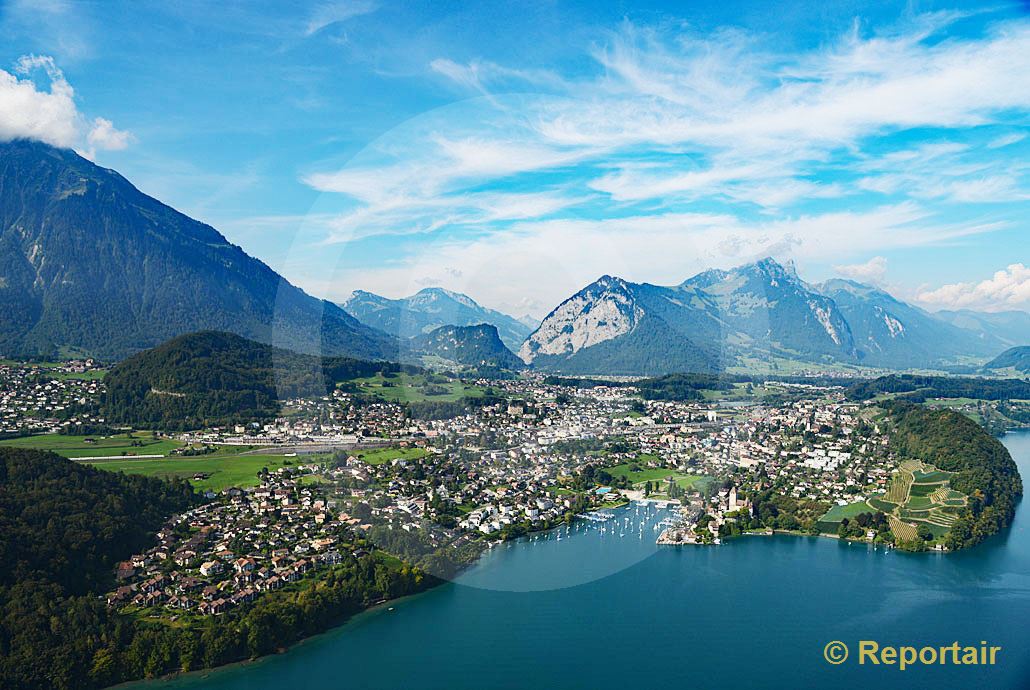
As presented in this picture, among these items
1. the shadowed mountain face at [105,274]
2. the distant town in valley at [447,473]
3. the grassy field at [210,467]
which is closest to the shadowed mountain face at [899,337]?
the distant town in valley at [447,473]

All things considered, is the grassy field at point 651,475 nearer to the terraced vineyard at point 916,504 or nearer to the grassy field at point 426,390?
the terraced vineyard at point 916,504

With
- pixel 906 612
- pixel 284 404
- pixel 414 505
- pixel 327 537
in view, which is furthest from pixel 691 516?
pixel 284 404

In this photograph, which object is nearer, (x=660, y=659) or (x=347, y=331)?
(x=660, y=659)

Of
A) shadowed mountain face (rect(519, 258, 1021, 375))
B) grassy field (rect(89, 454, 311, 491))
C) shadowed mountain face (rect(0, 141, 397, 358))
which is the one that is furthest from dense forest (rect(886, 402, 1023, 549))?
shadowed mountain face (rect(0, 141, 397, 358))

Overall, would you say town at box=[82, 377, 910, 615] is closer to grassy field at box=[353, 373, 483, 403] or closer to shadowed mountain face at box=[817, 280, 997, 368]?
grassy field at box=[353, 373, 483, 403]

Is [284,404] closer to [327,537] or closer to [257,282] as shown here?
[327,537]
